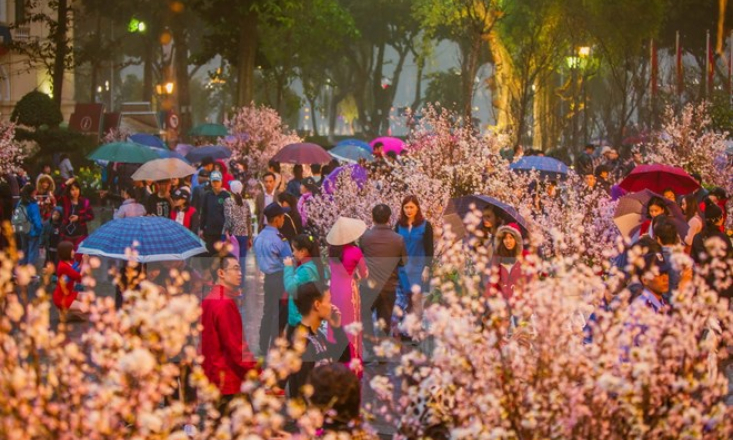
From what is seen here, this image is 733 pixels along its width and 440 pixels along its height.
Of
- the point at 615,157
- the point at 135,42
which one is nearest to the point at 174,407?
the point at 615,157

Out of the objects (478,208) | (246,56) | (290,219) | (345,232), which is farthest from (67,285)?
(246,56)

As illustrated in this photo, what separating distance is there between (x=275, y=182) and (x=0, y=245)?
4481mm

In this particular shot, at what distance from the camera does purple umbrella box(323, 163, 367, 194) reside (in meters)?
17.9

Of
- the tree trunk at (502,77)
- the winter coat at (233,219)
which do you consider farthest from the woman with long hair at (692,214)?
the tree trunk at (502,77)

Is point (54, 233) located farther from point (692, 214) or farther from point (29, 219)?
point (692, 214)

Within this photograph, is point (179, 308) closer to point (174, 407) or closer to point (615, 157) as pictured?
point (174, 407)

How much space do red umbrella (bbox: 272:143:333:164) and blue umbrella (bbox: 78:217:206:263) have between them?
1203 cm

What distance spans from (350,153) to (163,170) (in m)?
8.79

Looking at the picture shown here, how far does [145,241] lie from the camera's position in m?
11.7

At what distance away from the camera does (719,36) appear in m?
42.9

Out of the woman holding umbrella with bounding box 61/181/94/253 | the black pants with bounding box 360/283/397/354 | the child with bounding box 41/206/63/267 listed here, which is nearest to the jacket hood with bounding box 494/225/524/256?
the black pants with bounding box 360/283/397/354

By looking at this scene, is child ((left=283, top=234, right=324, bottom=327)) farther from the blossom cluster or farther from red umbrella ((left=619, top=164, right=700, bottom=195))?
the blossom cluster

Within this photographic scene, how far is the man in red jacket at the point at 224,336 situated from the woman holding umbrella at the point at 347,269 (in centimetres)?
193

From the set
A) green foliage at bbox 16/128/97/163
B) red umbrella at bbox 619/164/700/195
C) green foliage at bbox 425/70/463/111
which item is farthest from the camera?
green foliage at bbox 425/70/463/111
